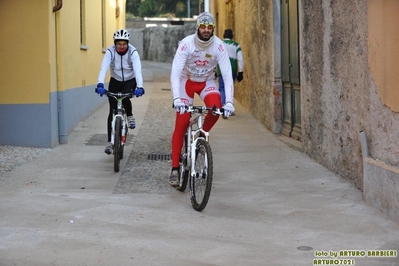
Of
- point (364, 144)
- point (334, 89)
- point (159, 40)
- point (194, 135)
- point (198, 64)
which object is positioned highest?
point (159, 40)

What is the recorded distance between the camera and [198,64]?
26.5 ft

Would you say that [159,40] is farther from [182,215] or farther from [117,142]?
[182,215]

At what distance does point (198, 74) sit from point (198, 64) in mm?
114

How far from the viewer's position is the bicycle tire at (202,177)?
7.29 meters

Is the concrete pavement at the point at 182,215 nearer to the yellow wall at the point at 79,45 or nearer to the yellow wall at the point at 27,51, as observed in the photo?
the yellow wall at the point at 27,51

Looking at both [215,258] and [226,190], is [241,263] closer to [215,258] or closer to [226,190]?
[215,258]

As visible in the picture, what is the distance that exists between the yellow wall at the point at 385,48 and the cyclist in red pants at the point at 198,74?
1443mm

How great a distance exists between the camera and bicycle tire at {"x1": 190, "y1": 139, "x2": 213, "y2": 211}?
7.29 meters

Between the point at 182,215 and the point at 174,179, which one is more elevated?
the point at 174,179

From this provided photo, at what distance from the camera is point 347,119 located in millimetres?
8695

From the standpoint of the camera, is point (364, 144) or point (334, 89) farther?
point (334, 89)

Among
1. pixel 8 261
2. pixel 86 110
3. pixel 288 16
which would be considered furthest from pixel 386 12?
pixel 86 110

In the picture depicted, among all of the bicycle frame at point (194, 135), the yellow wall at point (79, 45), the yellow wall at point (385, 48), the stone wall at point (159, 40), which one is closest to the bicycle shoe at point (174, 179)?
the bicycle frame at point (194, 135)

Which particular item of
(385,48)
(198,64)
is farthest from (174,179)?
(385,48)
